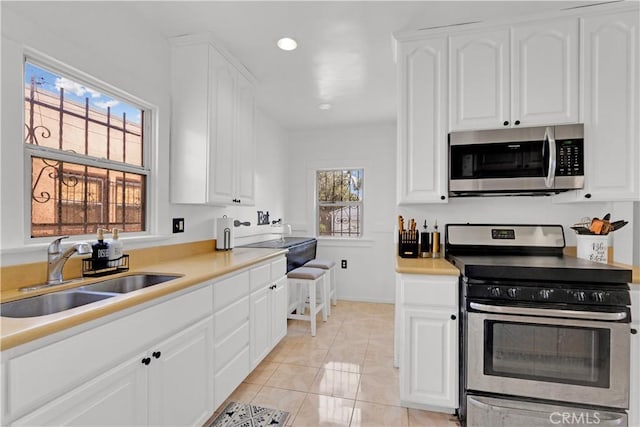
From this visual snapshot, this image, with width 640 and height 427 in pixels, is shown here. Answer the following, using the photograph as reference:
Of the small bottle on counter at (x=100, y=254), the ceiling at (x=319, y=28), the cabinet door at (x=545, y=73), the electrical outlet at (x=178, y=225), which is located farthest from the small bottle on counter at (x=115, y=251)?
the cabinet door at (x=545, y=73)

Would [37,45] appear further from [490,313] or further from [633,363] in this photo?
[633,363]

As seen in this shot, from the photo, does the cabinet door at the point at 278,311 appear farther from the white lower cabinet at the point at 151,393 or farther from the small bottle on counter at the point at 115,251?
the small bottle on counter at the point at 115,251

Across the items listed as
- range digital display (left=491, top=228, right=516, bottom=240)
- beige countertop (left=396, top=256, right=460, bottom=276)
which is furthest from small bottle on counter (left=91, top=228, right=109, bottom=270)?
range digital display (left=491, top=228, right=516, bottom=240)

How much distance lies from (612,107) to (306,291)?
3.38m

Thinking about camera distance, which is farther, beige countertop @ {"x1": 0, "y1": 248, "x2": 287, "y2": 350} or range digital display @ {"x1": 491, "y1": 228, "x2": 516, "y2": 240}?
range digital display @ {"x1": 491, "y1": 228, "x2": 516, "y2": 240}

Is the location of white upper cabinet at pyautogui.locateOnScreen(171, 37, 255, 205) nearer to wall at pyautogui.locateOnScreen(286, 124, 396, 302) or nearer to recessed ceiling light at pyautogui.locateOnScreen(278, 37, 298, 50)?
recessed ceiling light at pyautogui.locateOnScreen(278, 37, 298, 50)

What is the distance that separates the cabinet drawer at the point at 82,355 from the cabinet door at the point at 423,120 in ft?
5.58

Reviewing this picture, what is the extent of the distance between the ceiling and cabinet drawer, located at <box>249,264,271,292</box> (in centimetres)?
173

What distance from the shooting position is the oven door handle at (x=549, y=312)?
1627 millimetres

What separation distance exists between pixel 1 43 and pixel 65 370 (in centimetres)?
140

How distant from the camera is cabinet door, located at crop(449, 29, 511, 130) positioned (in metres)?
2.14

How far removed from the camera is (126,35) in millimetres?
2027

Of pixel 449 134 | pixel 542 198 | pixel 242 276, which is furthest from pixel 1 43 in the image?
pixel 542 198

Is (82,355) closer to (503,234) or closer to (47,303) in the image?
(47,303)
